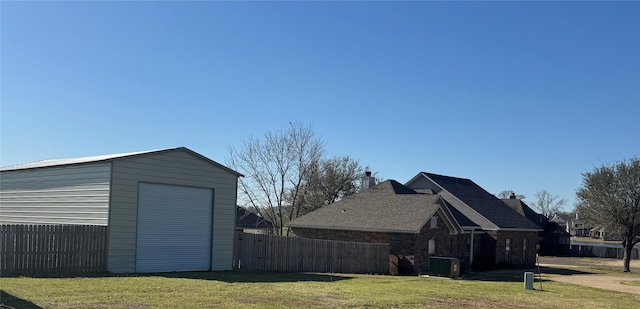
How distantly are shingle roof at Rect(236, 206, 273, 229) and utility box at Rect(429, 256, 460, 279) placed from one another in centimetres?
2954

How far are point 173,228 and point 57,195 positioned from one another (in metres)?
4.00

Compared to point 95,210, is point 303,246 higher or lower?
lower

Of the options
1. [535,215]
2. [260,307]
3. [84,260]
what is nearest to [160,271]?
[84,260]

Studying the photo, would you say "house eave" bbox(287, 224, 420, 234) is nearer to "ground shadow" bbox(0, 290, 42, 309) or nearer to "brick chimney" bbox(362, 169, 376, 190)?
"brick chimney" bbox(362, 169, 376, 190)

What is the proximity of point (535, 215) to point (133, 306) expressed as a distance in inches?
2449

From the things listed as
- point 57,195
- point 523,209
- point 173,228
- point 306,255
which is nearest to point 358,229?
point 306,255

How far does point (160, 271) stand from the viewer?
1967cm

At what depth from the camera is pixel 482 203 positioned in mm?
43500

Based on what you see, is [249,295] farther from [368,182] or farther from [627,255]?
[627,255]

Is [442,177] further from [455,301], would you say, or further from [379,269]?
[455,301]

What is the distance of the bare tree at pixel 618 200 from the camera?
4238 cm

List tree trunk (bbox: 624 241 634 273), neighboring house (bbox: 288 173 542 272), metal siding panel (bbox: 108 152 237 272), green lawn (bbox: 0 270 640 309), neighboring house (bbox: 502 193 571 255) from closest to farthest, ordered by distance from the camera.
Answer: green lawn (bbox: 0 270 640 309)
metal siding panel (bbox: 108 152 237 272)
neighboring house (bbox: 288 173 542 272)
tree trunk (bbox: 624 241 634 273)
neighboring house (bbox: 502 193 571 255)

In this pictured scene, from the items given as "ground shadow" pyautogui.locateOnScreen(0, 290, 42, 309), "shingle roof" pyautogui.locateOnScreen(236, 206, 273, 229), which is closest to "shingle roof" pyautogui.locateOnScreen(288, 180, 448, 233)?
"ground shadow" pyautogui.locateOnScreen(0, 290, 42, 309)

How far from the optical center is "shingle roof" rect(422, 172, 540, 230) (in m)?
40.8
